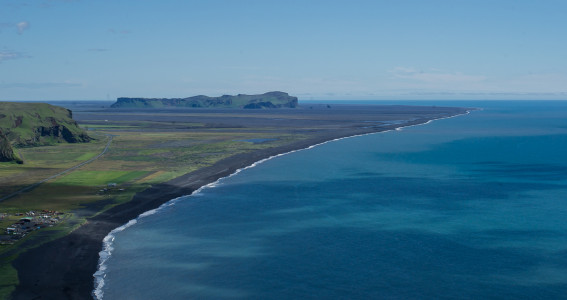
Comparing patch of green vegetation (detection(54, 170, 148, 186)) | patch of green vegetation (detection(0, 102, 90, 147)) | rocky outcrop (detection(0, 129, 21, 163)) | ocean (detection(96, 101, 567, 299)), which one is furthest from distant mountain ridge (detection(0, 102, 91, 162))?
ocean (detection(96, 101, 567, 299))

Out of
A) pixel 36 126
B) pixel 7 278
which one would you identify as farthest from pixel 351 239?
pixel 36 126

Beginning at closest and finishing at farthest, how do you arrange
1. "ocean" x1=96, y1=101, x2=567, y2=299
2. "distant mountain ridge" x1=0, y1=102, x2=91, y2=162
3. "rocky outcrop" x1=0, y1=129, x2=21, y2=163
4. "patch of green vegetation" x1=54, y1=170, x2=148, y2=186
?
"ocean" x1=96, y1=101, x2=567, y2=299 < "patch of green vegetation" x1=54, y1=170, x2=148, y2=186 < "rocky outcrop" x1=0, y1=129, x2=21, y2=163 < "distant mountain ridge" x1=0, y1=102, x2=91, y2=162

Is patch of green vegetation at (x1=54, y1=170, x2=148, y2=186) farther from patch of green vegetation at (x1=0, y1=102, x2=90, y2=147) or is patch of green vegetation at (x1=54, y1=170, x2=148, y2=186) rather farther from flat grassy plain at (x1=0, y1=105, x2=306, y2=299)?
patch of green vegetation at (x1=0, y1=102, x2=90, y2=147)

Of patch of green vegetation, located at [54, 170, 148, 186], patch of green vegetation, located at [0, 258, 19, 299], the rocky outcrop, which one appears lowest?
patch of green vegetation, located at [0, 258, 19, 299]

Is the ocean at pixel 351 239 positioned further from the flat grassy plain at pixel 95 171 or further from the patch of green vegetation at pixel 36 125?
the patch of green vegetation at pixel 36 125

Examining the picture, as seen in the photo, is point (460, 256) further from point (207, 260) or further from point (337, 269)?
point (207, 260)

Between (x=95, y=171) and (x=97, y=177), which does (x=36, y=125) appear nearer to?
(x=95, y=171)
